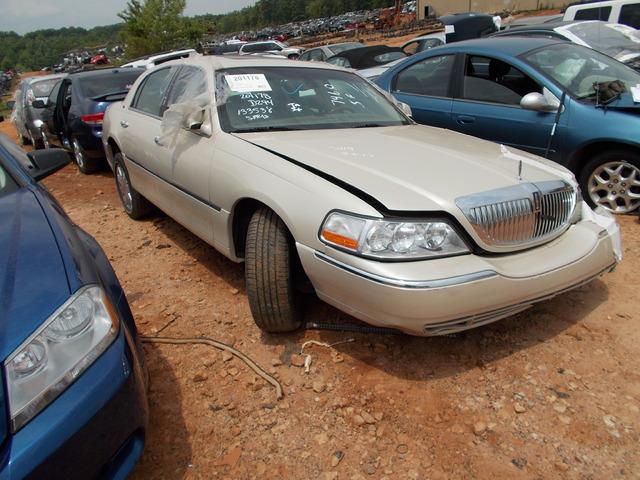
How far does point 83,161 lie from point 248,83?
521 cm

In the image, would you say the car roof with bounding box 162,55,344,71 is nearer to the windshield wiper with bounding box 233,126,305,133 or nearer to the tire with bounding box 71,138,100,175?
the windshield wiper with bounding box 233,126,305,133

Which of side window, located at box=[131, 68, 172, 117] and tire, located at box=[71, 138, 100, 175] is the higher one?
side window, located at box=[131, 68, 172, 117]

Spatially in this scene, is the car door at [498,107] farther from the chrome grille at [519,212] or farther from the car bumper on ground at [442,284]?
the car bumper on ground at [442,284]

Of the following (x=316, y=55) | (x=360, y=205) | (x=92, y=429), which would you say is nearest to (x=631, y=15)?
(x=316, y=55)

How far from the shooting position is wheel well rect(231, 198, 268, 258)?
2.84m

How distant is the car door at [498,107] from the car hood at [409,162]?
1.39 metres

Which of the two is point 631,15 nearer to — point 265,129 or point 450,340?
point 265,129

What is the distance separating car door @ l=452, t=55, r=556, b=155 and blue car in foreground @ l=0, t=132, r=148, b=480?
12.3 ft

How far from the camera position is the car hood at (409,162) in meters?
2.28

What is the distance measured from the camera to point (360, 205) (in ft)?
7.29

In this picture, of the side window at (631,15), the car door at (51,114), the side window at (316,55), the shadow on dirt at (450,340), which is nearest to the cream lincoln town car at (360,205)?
the shadow on dirt at (450,340)

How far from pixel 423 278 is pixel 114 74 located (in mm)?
7344

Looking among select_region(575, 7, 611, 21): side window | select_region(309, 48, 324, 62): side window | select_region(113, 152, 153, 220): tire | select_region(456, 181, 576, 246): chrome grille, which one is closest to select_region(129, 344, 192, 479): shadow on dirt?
select_region(456, 181, 576, 246): chrome grille

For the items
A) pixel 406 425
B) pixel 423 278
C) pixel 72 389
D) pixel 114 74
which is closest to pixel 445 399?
pixel 406 425
